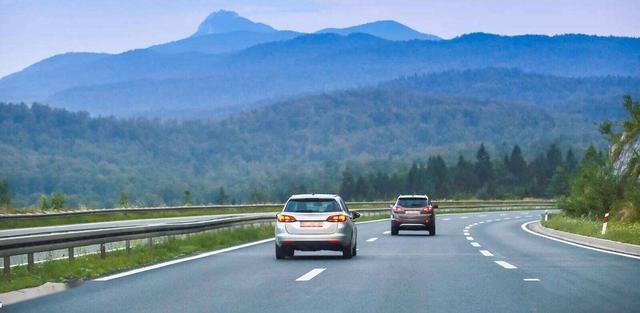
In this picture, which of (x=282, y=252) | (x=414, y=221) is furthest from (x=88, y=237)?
(x=414, y=221)

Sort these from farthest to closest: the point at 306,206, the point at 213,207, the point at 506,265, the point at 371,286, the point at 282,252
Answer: the point at 213,207 → the point at 306,206 → the point at 282,252 → the point at 506,265 → the point at 371,286

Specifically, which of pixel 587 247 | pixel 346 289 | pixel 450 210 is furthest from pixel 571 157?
pixel 346 289

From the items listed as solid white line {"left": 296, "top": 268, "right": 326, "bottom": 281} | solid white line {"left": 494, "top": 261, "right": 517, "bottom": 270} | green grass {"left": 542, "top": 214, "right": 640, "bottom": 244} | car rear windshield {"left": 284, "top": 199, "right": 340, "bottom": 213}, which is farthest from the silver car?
green grass {"left": 542, "top": 214, "right": 640, "bottom": 244}

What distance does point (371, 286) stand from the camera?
48.1 ft

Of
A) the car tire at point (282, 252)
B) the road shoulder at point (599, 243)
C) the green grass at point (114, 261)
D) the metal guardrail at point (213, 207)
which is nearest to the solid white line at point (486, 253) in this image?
the road shoulder at point (599, 243)

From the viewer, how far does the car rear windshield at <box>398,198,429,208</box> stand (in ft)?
115

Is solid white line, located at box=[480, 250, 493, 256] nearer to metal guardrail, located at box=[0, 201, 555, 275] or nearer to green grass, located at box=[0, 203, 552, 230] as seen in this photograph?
metal guardrail, located at box=[0, 201, 555, 275]

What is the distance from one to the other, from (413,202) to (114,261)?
58.8 feet

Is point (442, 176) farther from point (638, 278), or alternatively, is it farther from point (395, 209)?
point (638, 278)

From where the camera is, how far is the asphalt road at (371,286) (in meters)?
12.1

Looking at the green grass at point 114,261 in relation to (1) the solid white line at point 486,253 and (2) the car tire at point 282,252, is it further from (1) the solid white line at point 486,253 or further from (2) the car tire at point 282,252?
(1) the solid white line at point 486,253

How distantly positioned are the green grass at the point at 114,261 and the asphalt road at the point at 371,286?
78 cm

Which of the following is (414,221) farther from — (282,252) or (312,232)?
(282,252)

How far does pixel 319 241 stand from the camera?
2103 cm
